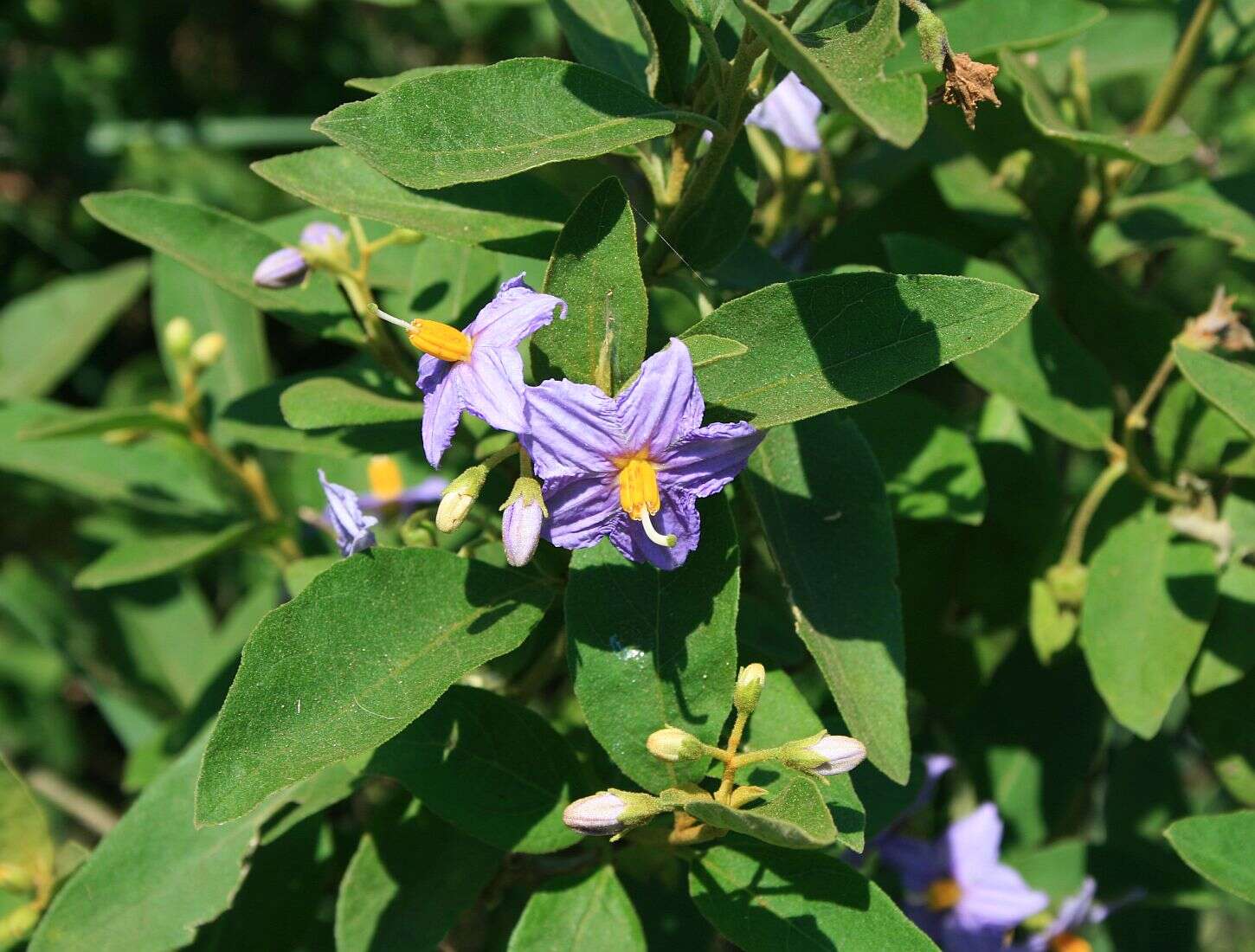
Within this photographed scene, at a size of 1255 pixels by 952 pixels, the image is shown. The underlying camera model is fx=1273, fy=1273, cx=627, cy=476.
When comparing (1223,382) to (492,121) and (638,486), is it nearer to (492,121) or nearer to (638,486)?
(638,486)

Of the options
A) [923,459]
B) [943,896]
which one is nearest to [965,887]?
[943,896]

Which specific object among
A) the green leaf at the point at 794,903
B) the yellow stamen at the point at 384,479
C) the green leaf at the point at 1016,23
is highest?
the green leaf at the point at 1016,23

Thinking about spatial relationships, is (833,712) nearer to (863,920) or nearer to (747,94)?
(863,920)

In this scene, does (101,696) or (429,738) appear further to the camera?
(101,696)

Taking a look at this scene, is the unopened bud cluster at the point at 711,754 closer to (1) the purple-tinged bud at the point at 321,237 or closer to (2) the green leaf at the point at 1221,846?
(2) the green leaf at the point at 1221,846

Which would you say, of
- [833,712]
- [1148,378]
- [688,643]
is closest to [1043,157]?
[1148,378]

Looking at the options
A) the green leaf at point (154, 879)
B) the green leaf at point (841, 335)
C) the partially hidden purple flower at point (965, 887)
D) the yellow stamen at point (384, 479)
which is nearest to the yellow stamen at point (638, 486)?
the green leaf at point (841, 335)

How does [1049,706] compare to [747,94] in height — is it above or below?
below
